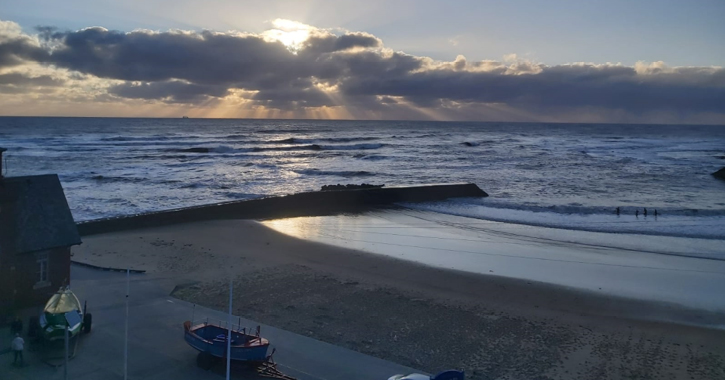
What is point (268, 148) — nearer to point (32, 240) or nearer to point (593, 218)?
point (593, 218)

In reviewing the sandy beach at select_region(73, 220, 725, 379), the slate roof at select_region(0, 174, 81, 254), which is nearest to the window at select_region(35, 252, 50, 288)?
the slate roof at select_region(0, 174, 81, 254)

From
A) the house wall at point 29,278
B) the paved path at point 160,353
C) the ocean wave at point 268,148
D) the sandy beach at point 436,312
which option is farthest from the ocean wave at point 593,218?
the ocean wave at point 268,148

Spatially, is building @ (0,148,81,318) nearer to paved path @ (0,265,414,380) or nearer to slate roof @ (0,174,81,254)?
slate roof @ (0,174,81,254)

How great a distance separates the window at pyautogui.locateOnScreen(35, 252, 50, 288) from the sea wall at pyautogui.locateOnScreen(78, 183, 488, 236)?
8619 millimetres

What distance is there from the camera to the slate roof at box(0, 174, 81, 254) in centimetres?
1295

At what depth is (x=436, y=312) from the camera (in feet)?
48.5

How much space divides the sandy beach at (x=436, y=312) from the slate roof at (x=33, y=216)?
11.2 feet

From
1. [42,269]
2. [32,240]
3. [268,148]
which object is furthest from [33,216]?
[268,148]

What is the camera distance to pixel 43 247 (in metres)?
13.4

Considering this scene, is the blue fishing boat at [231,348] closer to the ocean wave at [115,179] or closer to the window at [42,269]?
the window at [42,269]

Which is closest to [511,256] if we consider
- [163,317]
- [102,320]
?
[163,317]

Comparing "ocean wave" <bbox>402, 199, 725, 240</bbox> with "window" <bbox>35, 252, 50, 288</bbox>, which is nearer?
"window" <bbox>35, 252, 50, 288</bbox>

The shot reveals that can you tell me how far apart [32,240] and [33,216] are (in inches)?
24.8

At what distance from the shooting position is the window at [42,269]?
13.5 metres
